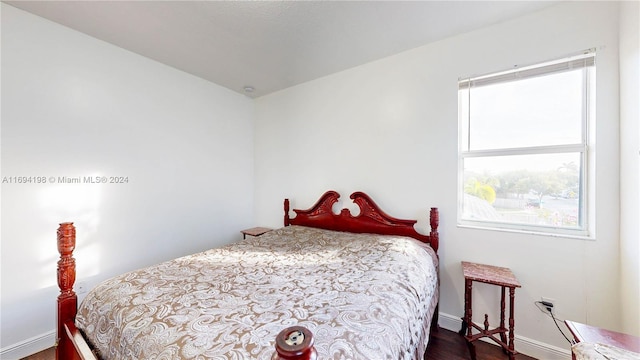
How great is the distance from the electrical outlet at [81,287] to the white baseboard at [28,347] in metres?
0.31

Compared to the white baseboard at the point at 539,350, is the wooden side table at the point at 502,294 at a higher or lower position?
higher

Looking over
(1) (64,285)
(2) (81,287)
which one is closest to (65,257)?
(1) (64,285)

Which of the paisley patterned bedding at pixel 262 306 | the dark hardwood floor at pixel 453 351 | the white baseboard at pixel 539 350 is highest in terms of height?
the paisley patterned bedding at pixel 262 306

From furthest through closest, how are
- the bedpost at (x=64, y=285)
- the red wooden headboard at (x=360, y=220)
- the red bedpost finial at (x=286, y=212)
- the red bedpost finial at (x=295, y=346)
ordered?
the red bedpost finial at (x=286, y=212), the red wooden headboard at (x=360, y=220), the bedpost at (x=64, y=285), the red bedpost finial at (x=295, y=346)

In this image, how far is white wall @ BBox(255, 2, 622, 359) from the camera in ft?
5.37

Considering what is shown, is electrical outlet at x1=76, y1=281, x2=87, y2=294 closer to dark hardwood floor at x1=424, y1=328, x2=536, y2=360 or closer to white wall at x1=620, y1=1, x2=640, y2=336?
dark hardwood floor at x1=424, y1=328, x2=536, y2=360

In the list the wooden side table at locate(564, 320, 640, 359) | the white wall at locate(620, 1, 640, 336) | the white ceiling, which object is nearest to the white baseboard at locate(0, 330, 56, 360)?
the white ceiling

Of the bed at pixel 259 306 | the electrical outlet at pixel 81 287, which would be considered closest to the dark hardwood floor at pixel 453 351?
the electrical outlet at pixel 81 287

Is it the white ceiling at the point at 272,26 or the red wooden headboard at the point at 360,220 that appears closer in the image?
the white ceiling at the point at 272,26

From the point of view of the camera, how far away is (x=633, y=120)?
57.2 inches

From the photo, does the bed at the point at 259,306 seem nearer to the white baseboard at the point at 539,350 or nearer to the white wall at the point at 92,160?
the white baseboard at the point at 539,350

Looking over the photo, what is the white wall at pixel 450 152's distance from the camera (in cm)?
164

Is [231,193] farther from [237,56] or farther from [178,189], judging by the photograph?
[237,56]

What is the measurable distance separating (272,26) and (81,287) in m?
2.78
